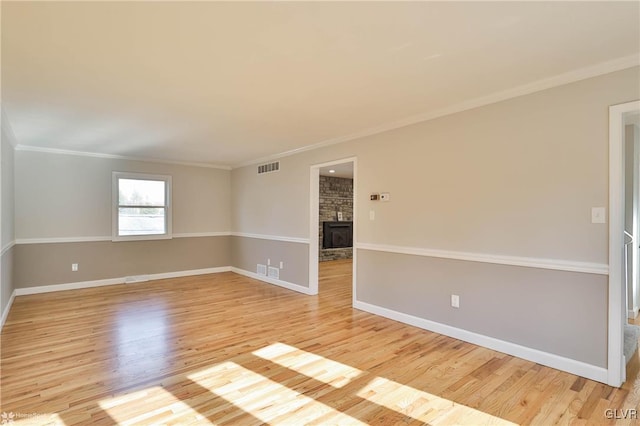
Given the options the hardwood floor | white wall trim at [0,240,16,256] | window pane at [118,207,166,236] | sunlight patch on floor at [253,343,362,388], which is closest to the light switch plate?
the hardwood floor

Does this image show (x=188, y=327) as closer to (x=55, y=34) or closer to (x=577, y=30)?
(x=55, y=34)

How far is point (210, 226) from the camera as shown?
23.5ft

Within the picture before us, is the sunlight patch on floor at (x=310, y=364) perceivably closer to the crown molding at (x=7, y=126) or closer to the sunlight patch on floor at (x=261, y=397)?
the sunlight patch on floor at (x=261, y=397)

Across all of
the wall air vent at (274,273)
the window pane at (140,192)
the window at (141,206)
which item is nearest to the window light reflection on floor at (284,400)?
the wall air vent at (274,273)

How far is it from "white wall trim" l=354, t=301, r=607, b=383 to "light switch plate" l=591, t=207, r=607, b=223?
115 centimetres

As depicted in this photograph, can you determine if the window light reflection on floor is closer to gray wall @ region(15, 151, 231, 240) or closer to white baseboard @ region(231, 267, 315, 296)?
white baseboard @ region(231, 267, 315, 296)

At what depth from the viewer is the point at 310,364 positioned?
2795mm

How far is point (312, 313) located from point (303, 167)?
2.38 m

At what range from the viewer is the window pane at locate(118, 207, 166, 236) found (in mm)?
6125

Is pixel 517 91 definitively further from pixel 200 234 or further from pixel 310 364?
pixel 200 234

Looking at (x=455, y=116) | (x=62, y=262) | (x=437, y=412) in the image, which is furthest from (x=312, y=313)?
(x=62, y=262)

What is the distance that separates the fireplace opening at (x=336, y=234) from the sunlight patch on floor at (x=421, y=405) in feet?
21.6

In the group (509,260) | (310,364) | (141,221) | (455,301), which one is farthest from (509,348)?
(141,221)

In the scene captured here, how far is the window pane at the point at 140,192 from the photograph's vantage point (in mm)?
6129
